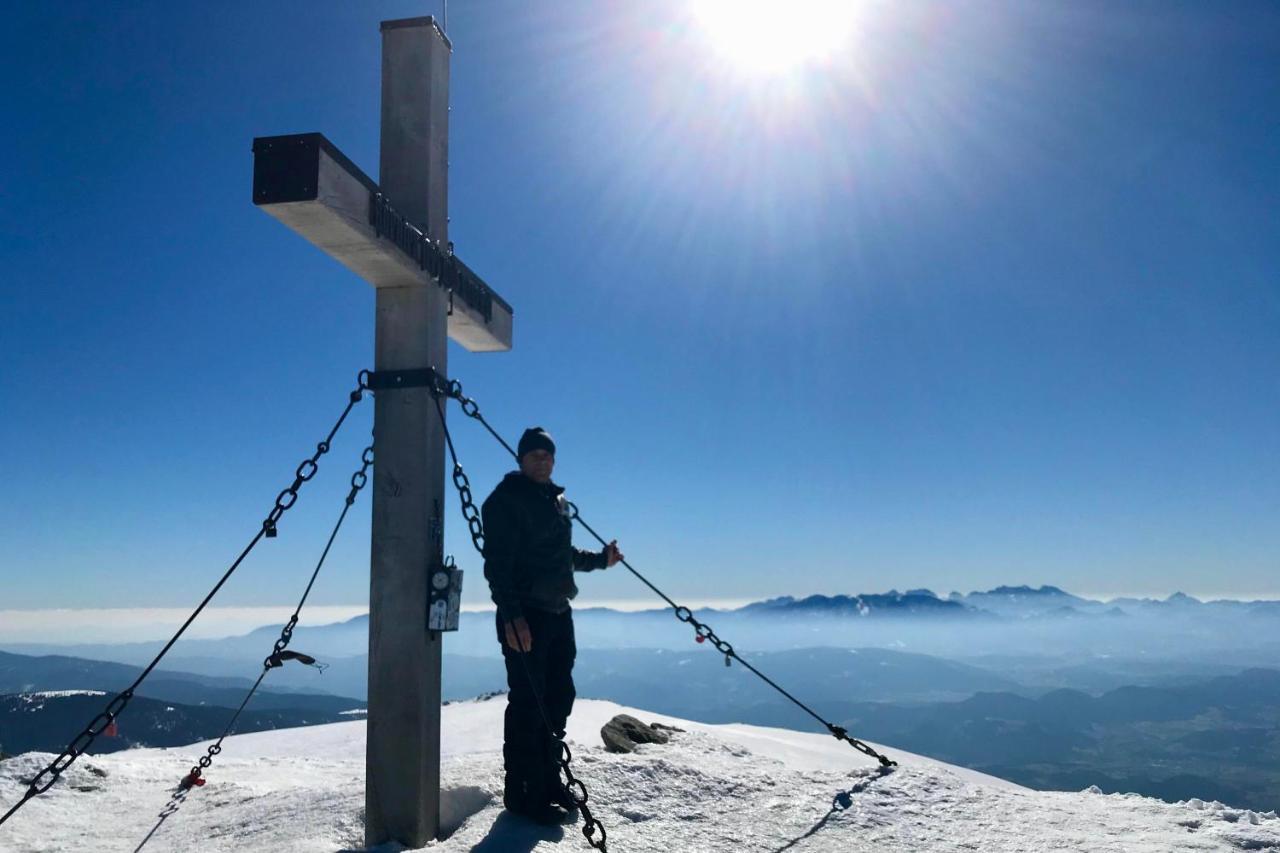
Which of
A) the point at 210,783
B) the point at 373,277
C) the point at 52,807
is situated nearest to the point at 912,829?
the point at 373,277

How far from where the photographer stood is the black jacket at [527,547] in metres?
4.59

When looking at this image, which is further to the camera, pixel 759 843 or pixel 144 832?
pixel 144 832

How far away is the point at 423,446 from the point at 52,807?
4.32 m

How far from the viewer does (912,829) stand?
16.5 feet

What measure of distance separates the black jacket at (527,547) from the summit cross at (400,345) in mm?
402

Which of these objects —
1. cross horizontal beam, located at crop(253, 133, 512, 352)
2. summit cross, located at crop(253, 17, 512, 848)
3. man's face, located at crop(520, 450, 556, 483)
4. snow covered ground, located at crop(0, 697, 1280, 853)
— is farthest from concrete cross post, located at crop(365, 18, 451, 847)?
man's face, located at crop(520, 450, 556, 483)

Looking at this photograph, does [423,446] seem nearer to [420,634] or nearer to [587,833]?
[420,634]

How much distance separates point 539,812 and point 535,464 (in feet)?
6.80

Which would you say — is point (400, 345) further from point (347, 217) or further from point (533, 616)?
point (533, 616)

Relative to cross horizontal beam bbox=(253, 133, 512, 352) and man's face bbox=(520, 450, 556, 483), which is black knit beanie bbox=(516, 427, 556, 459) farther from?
cross horizontal beam bbox=(253, 133, 512, 352)

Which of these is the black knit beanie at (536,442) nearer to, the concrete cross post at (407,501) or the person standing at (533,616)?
the person standing at (533,616)

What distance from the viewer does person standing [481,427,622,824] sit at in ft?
15.1

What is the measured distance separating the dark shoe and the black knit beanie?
6.86ft

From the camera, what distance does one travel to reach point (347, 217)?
165 inches
